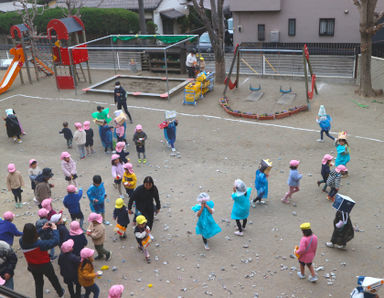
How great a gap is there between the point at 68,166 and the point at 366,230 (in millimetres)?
7826

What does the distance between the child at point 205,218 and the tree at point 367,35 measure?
1256 cm

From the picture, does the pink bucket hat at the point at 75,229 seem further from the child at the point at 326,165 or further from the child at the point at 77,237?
the child at the point at 326,165

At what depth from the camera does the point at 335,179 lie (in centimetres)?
1041

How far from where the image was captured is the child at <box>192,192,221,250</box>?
28.8ft

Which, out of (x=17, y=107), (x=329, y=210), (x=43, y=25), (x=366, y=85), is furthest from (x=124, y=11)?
(x=329, y=210)

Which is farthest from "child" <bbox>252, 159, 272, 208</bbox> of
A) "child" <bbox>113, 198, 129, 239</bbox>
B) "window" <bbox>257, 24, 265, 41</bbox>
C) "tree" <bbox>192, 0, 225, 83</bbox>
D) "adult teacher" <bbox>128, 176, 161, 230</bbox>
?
"window" <bbox>257, 24, 265, 41</bbox>

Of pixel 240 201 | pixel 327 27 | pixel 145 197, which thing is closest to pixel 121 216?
pixel 145 197

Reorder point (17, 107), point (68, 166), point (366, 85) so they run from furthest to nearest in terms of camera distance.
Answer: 1. point (17, 107)
2. point (366, 85)
3. point (68, 166)

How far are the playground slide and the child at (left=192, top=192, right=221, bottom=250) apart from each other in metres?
17.5

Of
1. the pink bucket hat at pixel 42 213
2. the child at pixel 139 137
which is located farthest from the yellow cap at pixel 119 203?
the child at pixel 139 137

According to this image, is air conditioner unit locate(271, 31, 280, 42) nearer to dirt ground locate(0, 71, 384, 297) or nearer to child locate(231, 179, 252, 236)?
dirt ground locate(0, 71, 384, 297)

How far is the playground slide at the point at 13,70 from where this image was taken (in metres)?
22.4

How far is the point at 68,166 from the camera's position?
11.4m

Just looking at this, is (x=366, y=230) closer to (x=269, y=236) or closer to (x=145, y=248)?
(x=269, y=236)
